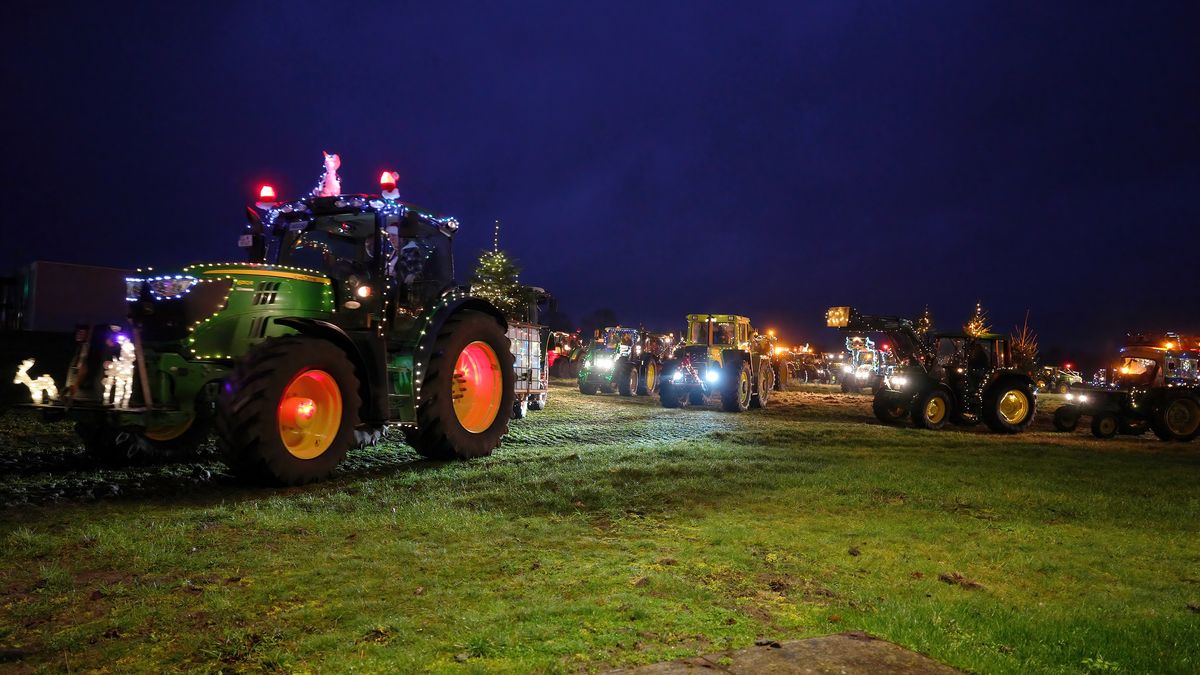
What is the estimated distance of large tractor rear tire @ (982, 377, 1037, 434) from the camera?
16656mm

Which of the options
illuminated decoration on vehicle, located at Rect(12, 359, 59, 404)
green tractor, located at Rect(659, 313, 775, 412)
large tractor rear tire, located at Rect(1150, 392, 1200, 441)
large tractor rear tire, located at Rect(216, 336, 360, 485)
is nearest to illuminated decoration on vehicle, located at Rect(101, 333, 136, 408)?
illuminated decoration on vehicle, located at Rect(12, 359, 59, 404)

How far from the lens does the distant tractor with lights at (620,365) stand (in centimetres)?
2423

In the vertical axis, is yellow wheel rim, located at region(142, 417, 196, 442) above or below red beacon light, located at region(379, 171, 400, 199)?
below

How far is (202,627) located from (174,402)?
4.05 metres

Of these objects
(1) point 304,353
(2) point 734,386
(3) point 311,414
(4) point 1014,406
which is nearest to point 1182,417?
(4) point 1014,406

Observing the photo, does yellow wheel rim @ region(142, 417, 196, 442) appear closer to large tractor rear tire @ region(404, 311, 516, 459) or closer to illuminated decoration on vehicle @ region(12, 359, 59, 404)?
illuminated decoration on vehicle @ region(12, 359, 59, 404)

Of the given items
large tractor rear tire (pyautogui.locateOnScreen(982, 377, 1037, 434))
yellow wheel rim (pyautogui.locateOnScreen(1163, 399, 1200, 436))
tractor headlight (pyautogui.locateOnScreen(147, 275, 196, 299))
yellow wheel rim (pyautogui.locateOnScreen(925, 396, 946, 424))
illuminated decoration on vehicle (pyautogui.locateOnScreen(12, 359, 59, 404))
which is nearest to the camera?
illuminated decoration on vehicle (pyautogui.locateOnScreen(12, 359, 59, 404))

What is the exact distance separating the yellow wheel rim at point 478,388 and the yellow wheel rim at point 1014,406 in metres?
12.2

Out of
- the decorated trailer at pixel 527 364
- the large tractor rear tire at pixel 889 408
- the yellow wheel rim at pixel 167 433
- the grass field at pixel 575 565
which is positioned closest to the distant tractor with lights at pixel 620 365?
the large tractor rear tire at pixel 889 408

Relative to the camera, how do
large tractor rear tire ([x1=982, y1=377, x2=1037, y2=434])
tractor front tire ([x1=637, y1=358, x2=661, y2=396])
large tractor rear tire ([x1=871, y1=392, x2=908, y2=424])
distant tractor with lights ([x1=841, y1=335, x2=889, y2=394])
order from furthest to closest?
distant tractor with lights ([x1=841, y1=335, x2=889, y2=394]), tractor front tire ([x1=637, y1=358, x2=661, y2=396]), large tractor rear tire ([x1=871, y1=392, x2=908, y2=424]), large tractor rear tire ([x1=982, y1=377, x2=1037, y2=434])

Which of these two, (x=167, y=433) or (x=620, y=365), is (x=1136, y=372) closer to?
(x=620, y=365)

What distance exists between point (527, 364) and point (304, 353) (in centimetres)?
642

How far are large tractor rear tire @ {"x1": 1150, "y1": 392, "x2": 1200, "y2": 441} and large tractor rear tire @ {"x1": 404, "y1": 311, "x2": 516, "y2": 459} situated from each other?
14.3 meters

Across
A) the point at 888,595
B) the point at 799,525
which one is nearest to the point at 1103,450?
the point at 799,525
